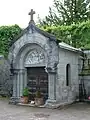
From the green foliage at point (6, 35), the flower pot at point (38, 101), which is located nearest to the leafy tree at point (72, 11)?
the green foliage at point (6, 35)

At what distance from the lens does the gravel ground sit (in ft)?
40.4

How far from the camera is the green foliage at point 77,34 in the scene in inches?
743

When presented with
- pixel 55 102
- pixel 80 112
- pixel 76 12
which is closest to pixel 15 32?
pixel 55 102

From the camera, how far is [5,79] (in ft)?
64.3

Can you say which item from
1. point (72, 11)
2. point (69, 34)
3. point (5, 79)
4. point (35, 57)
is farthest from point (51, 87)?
point (72, 11)

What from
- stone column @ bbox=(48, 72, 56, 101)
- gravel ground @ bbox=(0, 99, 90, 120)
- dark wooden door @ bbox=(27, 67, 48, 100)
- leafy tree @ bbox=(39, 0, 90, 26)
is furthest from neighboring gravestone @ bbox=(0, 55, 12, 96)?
leafy tree @ bbox=(39, 0, 90, 26)

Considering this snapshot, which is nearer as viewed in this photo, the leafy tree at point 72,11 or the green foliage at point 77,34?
the green foliage at point 77,34

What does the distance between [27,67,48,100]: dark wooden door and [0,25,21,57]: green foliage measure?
16.4ft

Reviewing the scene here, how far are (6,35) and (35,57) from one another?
5971 mm

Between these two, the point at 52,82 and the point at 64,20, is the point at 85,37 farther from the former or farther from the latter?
the point at 64,20

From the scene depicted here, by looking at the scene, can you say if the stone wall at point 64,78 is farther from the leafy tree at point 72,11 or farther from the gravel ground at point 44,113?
the leafy tree at point 72,11

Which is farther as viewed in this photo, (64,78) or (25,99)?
(25,99)

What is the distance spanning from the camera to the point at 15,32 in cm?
2170

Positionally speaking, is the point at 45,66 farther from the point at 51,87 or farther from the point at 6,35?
the point at 6,35
